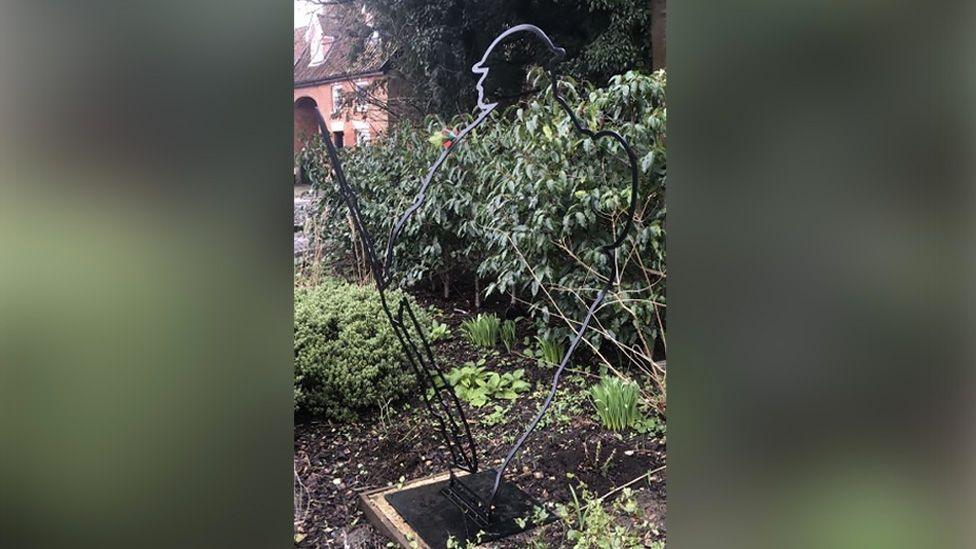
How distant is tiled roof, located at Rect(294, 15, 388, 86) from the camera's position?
22.3 ft

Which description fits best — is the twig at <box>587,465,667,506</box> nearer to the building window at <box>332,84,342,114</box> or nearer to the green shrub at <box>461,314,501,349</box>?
the green shrub at <box>461,314,501,349</box>

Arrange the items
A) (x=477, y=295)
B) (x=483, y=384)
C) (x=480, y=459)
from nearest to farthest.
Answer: (x=480, y=459), (x=483, y=384), (x=477, y=295)

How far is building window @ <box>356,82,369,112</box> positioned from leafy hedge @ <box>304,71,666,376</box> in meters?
2.93

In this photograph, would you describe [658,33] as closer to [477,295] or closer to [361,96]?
[477,295]

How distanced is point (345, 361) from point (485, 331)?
1.11 meters

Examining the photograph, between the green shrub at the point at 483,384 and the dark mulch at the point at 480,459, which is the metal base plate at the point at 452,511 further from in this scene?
the green shrub at the point at 483,384

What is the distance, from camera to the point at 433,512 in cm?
223

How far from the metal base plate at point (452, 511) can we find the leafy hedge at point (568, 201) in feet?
3.13

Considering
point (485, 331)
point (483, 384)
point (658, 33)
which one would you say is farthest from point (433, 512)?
point (658, 33)
